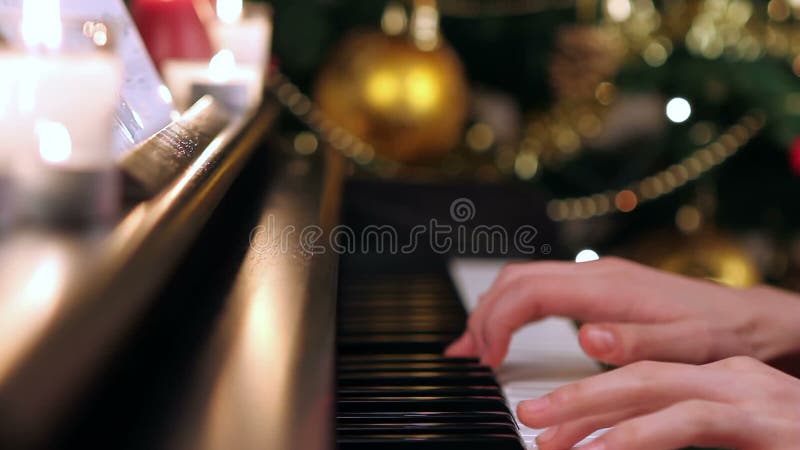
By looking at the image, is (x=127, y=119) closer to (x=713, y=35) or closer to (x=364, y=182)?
(x=364, y=182)

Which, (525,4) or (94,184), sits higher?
(525,4)

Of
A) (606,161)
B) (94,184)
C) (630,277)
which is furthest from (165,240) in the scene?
(606,161)

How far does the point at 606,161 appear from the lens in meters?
3.69

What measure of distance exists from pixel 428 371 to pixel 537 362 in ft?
0.56

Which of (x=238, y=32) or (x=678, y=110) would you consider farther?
(x=678, y=110)

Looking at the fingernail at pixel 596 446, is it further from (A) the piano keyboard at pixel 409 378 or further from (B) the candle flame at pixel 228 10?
(B) the candle flame at pixel 228 10

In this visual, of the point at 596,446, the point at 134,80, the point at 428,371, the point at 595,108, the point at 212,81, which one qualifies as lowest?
the point at 596,446

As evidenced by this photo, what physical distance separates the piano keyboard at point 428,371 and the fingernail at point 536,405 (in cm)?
5

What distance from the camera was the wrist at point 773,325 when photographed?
1191mm

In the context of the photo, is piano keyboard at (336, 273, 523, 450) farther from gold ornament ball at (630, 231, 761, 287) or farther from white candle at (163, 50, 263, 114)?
gold ornament ball at (630, 231, 761, 287)

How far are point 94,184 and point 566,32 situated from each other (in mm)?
2805

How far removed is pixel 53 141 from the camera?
0.67m

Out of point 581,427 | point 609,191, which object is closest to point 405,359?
point 581,427

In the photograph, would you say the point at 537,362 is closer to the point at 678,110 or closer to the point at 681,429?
the point at 681,429
